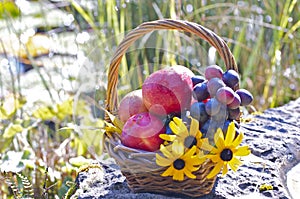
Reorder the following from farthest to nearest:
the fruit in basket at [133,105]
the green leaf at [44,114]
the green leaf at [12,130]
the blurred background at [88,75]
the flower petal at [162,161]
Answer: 1. the green leaf at [44,114]
2. the green leaf at [12,130]
3. the blurred background at [88,75]
4. the fruit in basket at [133,105]
5. the flower petal at [162,161]

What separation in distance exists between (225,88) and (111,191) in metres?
0.35

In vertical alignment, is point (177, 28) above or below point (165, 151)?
above

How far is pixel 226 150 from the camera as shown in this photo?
102cm

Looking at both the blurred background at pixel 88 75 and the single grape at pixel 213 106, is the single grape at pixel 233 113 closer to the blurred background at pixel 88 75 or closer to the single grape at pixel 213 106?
the single grape at pixel 213 106

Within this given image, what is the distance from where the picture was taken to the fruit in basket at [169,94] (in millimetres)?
1075

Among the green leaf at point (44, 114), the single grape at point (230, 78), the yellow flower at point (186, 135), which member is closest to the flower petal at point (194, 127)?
the yellow flower at point (186, 135)

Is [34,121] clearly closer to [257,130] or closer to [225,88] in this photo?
[257,130]

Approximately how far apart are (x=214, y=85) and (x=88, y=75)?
84cm

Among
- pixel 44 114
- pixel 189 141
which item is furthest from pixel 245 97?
pixel 44 114

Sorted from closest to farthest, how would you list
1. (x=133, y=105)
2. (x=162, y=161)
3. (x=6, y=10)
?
(x=162, y=161)
(x=133, y=105)
(x=6, y=10)

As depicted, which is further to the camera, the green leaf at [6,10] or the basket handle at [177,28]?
the green leaf at [6,10]

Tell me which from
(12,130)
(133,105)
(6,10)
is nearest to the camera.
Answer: (133,105)

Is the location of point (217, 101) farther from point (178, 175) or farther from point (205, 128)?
point (178, 175)

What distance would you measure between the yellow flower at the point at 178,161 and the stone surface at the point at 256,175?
0.30ft
